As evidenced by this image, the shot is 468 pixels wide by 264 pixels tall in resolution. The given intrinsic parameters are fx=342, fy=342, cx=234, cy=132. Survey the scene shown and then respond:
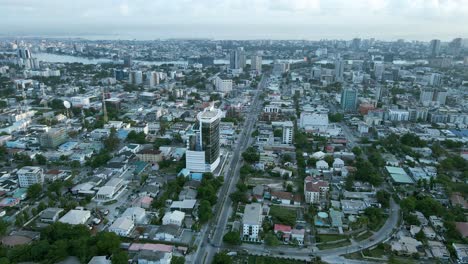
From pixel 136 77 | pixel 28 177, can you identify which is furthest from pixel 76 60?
pixel 28 177

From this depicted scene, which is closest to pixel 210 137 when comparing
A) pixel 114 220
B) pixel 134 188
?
pixel 134 188

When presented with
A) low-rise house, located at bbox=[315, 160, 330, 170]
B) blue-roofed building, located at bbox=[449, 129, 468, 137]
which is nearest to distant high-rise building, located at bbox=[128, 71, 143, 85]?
low-rise house, located at bbox=[315, 160, 330, 170]

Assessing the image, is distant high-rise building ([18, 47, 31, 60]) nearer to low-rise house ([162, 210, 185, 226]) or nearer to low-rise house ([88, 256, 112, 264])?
low-rise house ([162, 210, 185, 226])

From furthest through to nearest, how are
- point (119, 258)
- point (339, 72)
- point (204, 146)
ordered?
point (339, 72) → point (204, 146) → point (119, 258)

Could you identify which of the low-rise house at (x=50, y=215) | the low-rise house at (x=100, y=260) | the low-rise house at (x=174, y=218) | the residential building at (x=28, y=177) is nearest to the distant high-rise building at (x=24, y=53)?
the residential building at (x=28, y=177)

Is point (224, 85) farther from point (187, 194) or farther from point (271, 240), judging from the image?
point (271, 240)

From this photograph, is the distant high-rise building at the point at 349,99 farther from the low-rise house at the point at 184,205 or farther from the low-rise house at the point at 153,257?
the low-rise house at the point at 153,257
